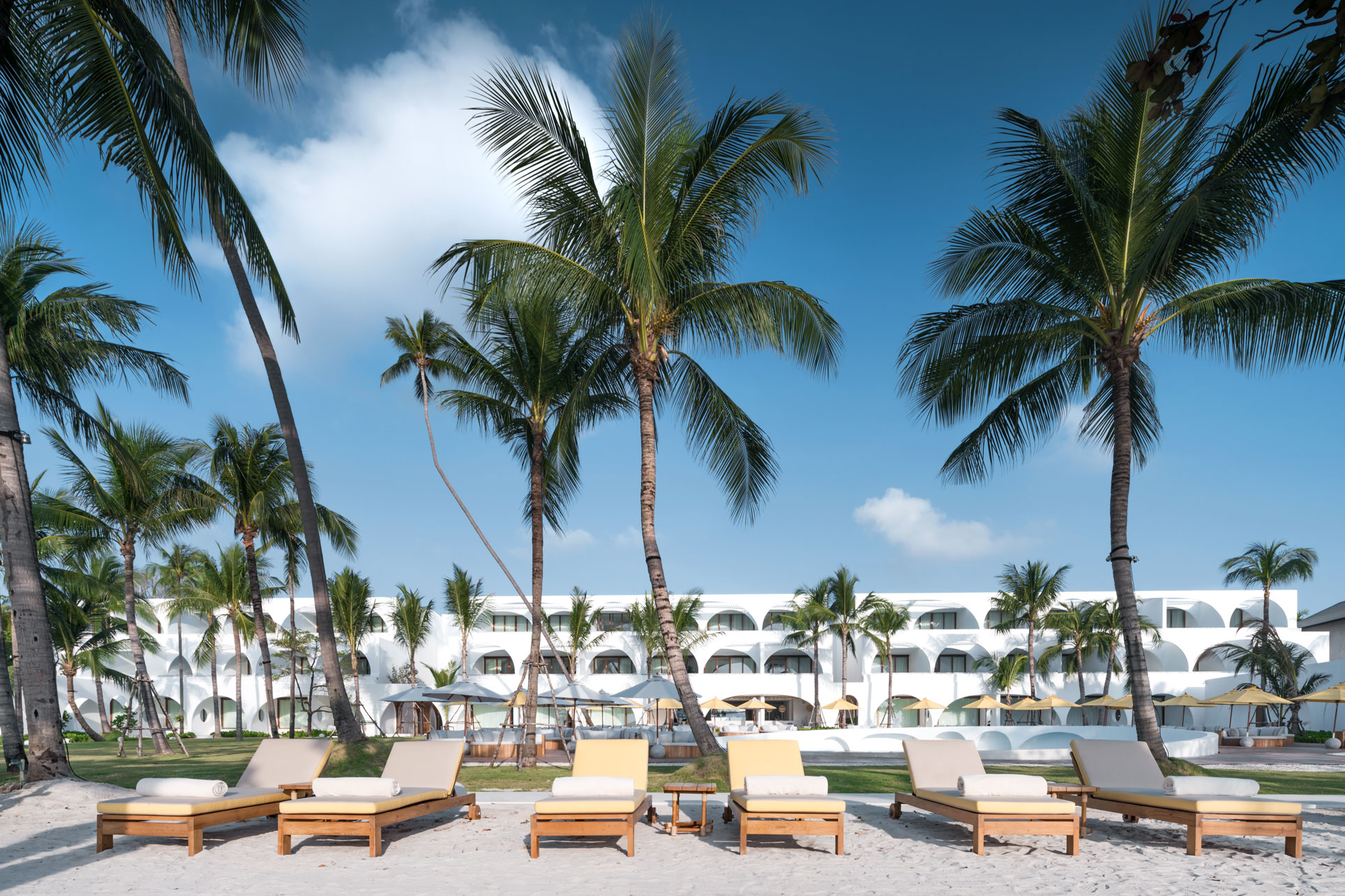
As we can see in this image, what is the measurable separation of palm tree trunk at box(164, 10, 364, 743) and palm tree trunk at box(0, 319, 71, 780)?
341 cm

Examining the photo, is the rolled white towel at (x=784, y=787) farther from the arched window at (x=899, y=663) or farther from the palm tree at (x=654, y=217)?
the arched window at (x=899, y=663)

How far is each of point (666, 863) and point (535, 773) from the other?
8.78 metres

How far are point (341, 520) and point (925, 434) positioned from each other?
15817mm

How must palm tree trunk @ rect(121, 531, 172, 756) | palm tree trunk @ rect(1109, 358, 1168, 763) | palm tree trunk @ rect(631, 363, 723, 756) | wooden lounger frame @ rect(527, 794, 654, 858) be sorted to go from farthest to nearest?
palm tree trunk @ rect(121, 531, 172, 756) → palm tree trunk @ rect(631, 363, 723, 756) → palm tree trunk @ rect(1109, 358, 1168, 763) → wooden lounger frame @ rect(527, 794, 654, 858)

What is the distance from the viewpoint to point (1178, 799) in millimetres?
7387

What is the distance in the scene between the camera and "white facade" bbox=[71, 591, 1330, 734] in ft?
129

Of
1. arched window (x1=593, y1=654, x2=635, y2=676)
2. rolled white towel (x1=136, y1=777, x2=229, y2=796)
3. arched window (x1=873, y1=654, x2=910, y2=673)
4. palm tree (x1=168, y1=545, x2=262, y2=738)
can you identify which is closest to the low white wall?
palm tree (x1=168, y1=545, x2=262, y2=738)

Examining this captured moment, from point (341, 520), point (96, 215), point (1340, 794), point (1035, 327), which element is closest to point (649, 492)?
point (1035, 327)

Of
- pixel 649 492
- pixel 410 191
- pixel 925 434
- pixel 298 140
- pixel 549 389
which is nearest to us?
pixel 410 191

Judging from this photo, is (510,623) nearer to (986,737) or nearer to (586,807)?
(986,737)

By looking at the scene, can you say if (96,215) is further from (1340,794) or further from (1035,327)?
(1340,794)

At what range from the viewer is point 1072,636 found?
38625mm

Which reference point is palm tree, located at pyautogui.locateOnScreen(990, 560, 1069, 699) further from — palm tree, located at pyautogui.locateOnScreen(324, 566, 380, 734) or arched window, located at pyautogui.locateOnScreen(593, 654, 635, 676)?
palm tree, located at pyautogui.locateOnScreen(324, 566, 380, 734)

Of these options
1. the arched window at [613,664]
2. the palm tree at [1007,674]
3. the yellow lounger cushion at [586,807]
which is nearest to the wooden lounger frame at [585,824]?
the yellow lounger cushion at [586,807]
